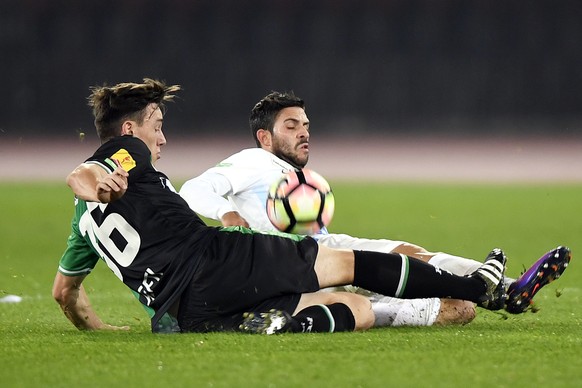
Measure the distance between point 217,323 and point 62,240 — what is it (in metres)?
7.91

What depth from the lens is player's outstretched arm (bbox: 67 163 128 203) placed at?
→ 16.0 ft

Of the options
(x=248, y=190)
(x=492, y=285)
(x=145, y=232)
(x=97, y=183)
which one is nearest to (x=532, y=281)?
(x=492, y=285)

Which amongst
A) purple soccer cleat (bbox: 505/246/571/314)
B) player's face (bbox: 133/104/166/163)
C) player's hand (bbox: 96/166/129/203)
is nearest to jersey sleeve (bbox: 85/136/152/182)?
player's face (bbox: 133/104/166/163)

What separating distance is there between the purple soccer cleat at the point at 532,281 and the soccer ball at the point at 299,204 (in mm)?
1133

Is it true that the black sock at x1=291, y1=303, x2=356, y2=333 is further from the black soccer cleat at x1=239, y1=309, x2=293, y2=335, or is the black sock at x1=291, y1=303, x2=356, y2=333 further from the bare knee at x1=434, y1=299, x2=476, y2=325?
the bare knee at x1=434, y1=299, x2=476, y2=325

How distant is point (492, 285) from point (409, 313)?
464 mm

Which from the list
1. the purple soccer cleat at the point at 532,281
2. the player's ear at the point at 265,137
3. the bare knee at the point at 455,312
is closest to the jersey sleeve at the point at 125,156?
the player's ear at the point at 265,137

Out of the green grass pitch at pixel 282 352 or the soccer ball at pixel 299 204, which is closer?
the green grass pitch at pixel 282 352

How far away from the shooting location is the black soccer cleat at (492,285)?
18.3ft

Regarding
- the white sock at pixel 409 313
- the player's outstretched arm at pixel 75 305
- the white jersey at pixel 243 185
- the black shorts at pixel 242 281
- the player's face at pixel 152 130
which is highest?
the player's face at pixel 152 130

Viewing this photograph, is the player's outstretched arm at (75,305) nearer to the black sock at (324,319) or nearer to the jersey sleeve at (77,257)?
the jersey sleeve at (77,257)

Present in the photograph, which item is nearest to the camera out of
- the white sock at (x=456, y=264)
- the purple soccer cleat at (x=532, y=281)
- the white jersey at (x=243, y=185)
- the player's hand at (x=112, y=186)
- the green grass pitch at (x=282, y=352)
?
the green grass pitch at (x=282, y=352)

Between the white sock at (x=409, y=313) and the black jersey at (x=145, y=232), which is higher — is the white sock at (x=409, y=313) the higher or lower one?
the lower one

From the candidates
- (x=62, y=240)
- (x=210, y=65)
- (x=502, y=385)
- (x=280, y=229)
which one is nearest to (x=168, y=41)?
(x=210, y=65)
